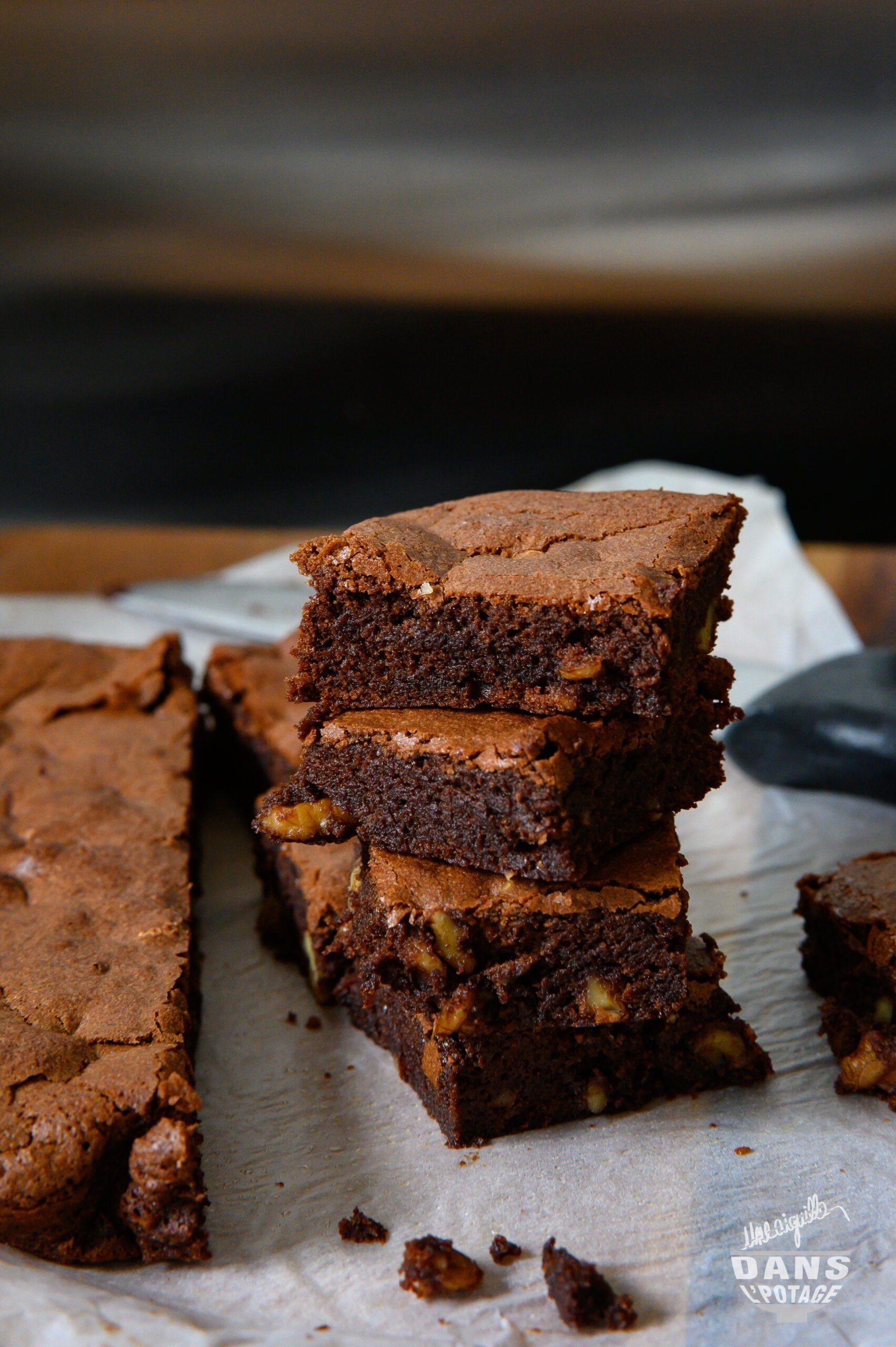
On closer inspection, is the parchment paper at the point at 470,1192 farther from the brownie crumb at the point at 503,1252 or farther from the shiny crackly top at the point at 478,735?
the shiny crackly top at the point at 478,735

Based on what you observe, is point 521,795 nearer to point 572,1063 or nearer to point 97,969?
point 572,1063

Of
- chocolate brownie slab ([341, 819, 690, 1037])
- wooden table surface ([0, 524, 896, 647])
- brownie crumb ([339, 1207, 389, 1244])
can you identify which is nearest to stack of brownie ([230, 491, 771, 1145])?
chocolate brownie slab ([341, 819, 690, 1037])

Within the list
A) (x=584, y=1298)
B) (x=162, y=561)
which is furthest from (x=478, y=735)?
(x=162, y=561)

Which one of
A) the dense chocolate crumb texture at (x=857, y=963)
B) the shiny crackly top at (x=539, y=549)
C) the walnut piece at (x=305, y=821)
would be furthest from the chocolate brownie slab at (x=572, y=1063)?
the shiny crackly top at (x=539, y=549)

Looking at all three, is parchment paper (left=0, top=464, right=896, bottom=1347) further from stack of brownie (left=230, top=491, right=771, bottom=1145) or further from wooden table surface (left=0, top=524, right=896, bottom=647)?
wooden table surface (left=0, top=524, right=896, bottom=647)

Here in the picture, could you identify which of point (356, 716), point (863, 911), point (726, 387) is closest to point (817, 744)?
point (863, 911)

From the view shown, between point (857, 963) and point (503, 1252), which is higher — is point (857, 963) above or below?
above
